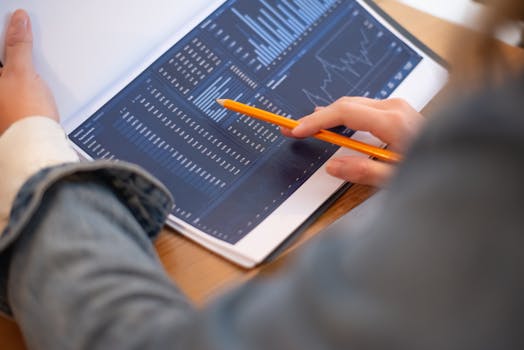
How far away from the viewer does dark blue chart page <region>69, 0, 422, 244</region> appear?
723mm

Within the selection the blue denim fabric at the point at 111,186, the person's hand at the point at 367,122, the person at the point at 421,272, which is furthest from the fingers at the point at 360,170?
the person at the point at 421,272

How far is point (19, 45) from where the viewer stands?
2.50 ft

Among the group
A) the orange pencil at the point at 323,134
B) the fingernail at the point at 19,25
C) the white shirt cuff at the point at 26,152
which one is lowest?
the white shirt cuff at the point at 26,152

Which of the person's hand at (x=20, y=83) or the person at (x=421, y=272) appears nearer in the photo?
the person at (x=421, y=272)

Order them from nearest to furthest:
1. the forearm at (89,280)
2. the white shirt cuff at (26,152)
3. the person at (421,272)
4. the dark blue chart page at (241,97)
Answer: the person at (421,272) → the forearm at (89,280) → the white shirt cuff at (26,152) → the dark blue chart page at (241,97)

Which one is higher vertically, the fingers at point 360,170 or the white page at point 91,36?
the white page at point 91,36

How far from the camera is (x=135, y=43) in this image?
2.72ft

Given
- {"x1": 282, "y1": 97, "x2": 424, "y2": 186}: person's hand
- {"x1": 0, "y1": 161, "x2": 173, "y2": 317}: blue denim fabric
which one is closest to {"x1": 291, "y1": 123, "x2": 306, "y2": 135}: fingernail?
{"x1": 282, "y1": 97, "x2": 424, "y2": 186}: person's hand

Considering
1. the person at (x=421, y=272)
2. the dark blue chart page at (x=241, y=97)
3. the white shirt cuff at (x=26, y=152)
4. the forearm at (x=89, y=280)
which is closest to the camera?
the person at (x=421, y=272)

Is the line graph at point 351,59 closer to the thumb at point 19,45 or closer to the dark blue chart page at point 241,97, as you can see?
the dark blue chart page at point 241,97

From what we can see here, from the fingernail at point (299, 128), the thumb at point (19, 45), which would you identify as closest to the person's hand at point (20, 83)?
the thumb at point (19, 45)

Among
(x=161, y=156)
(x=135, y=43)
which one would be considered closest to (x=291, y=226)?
(x=161, y=156)

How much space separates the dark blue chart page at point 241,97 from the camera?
0.72 metres

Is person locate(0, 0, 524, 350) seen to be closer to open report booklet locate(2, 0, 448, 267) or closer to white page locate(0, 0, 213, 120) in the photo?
open report booklet locate(2, 0, 448, 267)
